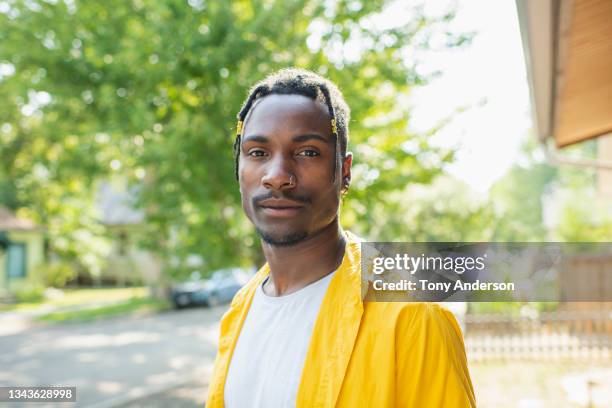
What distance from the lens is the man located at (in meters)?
1.32

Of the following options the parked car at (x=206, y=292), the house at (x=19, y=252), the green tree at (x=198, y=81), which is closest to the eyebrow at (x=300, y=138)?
the green tree at (x=198, y=81)

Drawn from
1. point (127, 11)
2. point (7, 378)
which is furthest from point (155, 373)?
point (127, 11)

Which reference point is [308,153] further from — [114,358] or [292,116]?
[114,358]

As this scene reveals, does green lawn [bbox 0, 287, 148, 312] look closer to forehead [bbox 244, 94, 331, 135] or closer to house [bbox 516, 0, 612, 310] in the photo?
house [bbox 516, 0, 612, 310]

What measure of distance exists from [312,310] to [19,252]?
86.3 feet

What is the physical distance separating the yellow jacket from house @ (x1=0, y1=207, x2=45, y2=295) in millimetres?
24311

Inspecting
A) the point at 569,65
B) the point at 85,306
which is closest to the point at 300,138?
the point at 569,65

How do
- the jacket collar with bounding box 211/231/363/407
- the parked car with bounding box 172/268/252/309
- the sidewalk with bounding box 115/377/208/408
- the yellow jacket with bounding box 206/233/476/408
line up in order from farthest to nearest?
the parked car with bounding box 172/268/252/309 < the sidewalk with bounding box 115/377/208/408 < the jacket collar with bounding box 211/231/363/407 < the yellow jacket with bounding box 206/233/476/408

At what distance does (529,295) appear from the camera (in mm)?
1873

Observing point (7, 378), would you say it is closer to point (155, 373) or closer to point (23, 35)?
point (155, 373)

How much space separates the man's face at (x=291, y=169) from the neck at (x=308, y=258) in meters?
0.05

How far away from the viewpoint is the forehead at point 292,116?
1.59 m

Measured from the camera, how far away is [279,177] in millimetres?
1561

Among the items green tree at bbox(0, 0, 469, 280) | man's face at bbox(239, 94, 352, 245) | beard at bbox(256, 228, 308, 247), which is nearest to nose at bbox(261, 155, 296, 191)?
man's face at bbox(239, 94, 352, 245)
